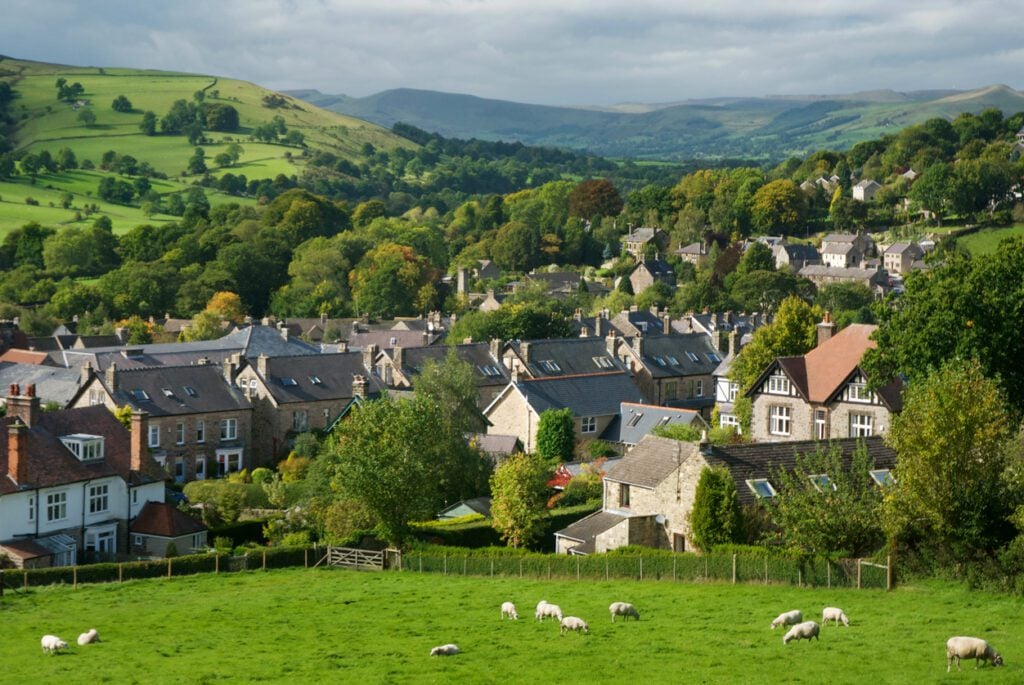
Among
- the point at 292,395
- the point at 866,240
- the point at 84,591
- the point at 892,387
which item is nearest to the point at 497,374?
the point at 292,395

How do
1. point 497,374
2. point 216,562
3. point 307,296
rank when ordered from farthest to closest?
point 307,296
point 497,374
point 216,562

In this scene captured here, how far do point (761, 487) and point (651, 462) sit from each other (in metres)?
4.71

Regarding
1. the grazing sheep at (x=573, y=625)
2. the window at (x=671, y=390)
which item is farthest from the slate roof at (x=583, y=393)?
the grazing sheep at (x=573, y=625)

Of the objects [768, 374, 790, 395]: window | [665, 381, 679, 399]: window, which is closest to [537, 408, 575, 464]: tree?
[768, 374, 790, 395]: window

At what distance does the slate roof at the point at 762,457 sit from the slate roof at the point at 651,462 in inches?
52.0

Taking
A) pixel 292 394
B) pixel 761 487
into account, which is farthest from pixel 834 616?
pixel 292 394

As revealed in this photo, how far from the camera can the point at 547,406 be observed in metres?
77.9

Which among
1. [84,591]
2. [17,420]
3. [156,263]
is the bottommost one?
[84,591]

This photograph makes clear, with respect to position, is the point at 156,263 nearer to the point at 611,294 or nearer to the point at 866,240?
the point at 611,294

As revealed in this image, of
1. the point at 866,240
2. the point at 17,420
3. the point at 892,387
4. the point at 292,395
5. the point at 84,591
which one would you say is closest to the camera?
the point at 84,591

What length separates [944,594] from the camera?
125 feet

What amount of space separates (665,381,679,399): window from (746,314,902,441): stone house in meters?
22.6

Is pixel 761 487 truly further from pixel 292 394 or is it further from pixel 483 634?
pixel 292 394

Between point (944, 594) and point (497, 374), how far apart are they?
174ft
